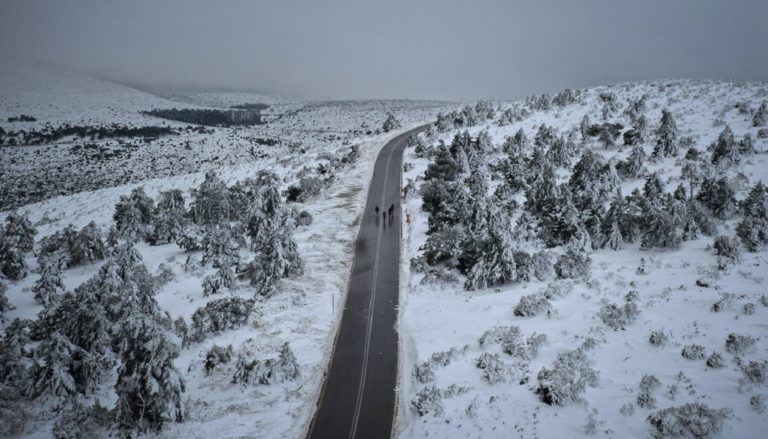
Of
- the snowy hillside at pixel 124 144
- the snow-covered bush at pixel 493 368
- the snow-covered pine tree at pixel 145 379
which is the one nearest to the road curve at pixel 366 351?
the snow-covered bush at pixel 493 368

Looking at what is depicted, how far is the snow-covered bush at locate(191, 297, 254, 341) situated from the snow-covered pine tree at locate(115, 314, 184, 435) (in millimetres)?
7324

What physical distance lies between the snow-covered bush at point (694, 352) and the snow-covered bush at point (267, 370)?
60.4ft

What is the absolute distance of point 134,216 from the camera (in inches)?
1651

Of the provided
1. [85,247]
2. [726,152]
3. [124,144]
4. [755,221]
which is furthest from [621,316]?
[124,144]

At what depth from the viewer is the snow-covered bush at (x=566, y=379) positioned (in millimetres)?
16289

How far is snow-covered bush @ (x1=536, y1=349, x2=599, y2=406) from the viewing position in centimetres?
1629

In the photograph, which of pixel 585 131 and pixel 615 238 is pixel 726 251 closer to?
pixel 615 238

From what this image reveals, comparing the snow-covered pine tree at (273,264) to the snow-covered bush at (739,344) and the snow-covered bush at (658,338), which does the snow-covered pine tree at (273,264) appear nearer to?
the snow-covered bush at (658,338)

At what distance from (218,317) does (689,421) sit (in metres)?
24.0

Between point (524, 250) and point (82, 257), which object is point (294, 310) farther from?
point (82, 257)

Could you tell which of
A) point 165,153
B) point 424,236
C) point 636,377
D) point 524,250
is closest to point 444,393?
point 636,377

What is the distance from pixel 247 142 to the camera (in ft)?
455

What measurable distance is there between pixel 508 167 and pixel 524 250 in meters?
18.9

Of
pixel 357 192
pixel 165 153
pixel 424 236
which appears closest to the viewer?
pixel 424 236
